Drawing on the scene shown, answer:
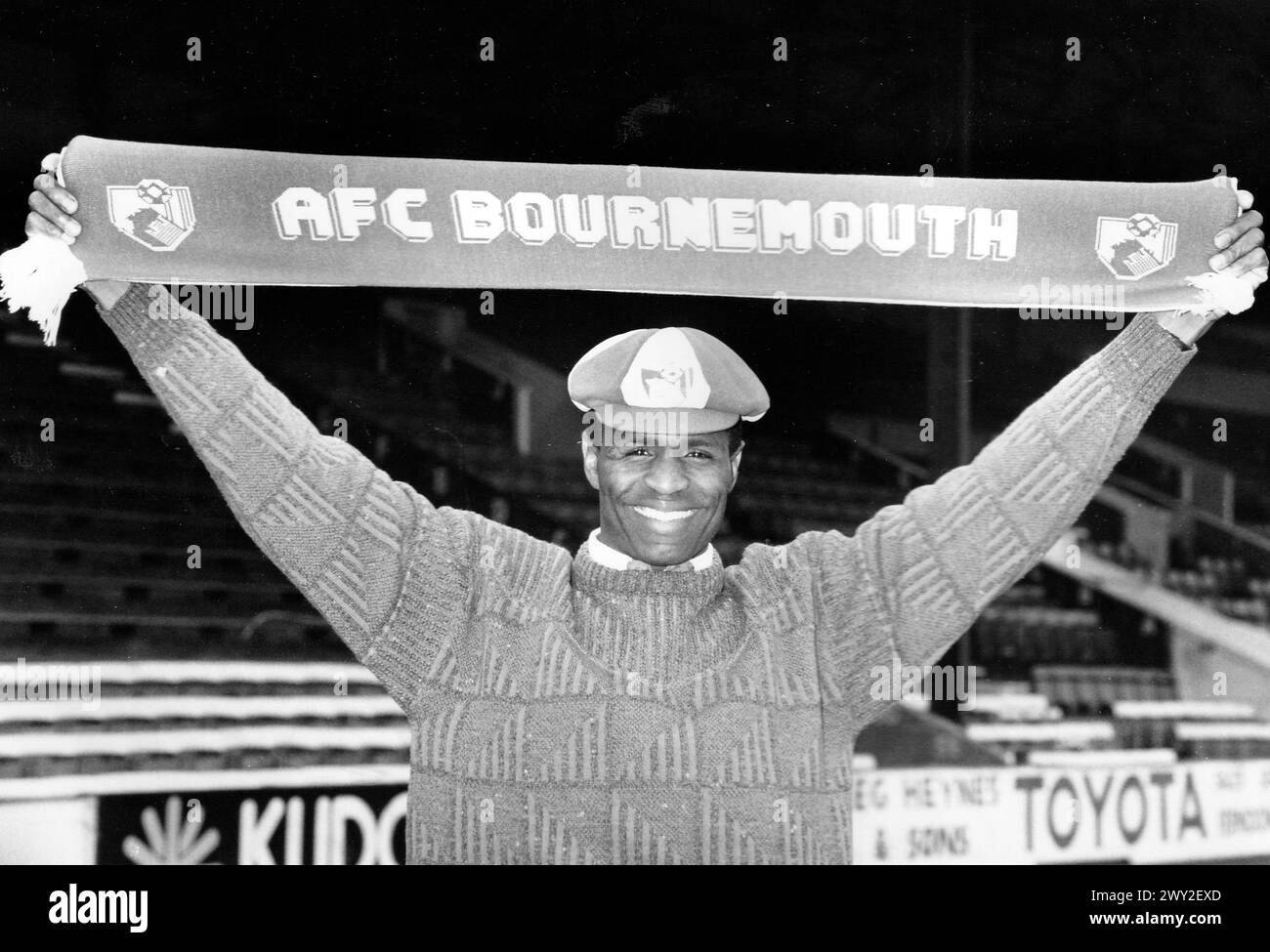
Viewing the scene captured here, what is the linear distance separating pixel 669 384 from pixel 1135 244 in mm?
832

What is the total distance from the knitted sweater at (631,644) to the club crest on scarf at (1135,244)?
1.07 feet

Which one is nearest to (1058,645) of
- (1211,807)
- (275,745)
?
(1211,807)

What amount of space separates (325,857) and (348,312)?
2929 mm

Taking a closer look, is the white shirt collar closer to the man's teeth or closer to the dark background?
the man's teeth

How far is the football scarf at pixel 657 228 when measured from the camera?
2.32 metres

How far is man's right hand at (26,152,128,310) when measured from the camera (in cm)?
215

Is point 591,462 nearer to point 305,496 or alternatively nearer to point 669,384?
point 669,384

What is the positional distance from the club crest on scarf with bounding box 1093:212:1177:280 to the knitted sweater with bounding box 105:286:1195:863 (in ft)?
1.07

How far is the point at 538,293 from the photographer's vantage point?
4.47 metres

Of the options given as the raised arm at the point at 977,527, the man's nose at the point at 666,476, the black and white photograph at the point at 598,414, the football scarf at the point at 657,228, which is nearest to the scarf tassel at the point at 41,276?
the black and white photograph at the point at 598,414

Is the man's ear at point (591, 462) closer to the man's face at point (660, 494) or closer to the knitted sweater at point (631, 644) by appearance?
the man's face at point (660, 494)

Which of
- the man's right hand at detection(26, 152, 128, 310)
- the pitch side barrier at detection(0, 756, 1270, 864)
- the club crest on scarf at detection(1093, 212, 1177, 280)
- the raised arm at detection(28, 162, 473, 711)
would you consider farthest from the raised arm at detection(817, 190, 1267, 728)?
the pitch side barrier at detection(0, 756, 1270, 864)

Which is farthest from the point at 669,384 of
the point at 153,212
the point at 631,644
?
the point at 153,212
